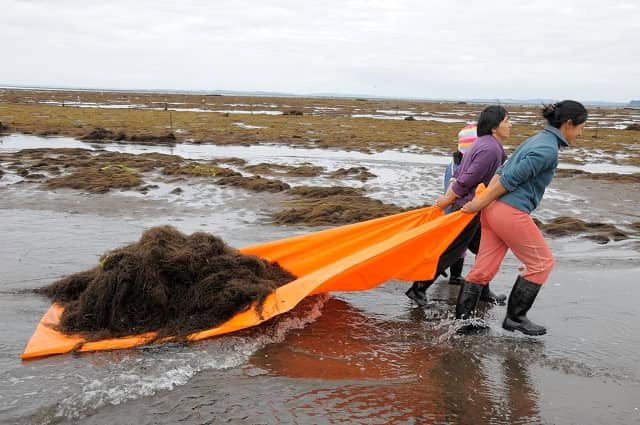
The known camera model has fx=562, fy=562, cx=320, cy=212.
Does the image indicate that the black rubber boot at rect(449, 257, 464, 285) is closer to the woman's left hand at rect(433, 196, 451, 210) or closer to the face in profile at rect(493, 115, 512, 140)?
the woman's left hand at rect(433, 196, 451, 210)

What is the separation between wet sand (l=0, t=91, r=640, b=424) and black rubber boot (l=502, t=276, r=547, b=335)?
13 centimetres

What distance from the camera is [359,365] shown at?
4387 mm

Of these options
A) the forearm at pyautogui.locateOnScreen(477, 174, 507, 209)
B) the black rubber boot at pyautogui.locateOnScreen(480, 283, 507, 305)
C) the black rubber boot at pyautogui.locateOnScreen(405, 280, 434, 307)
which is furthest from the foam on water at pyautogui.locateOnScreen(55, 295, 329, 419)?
the black rubber boot at pyautogui.locateOnScreen(480, 283, 507, 305)

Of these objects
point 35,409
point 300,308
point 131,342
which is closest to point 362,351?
point 300,308

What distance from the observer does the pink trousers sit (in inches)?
182

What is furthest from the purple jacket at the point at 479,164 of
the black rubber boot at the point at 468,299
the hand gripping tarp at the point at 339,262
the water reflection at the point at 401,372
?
the water reflection at the point at 401,372

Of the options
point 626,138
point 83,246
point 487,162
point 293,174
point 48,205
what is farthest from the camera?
point 626,138

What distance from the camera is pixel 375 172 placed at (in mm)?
17812

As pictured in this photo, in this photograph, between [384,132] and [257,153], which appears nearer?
[257,153]

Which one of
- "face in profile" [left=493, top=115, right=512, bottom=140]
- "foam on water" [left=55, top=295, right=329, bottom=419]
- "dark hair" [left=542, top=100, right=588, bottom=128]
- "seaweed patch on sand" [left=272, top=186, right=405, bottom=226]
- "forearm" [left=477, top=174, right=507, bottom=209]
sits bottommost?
"foam on water" [left=55, top=295, right=329, bottom=419]

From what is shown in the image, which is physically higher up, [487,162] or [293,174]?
[487,162]

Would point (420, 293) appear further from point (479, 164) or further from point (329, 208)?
point (329, 208)

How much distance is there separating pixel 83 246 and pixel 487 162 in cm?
564

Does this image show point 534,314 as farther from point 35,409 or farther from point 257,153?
point 257,153
